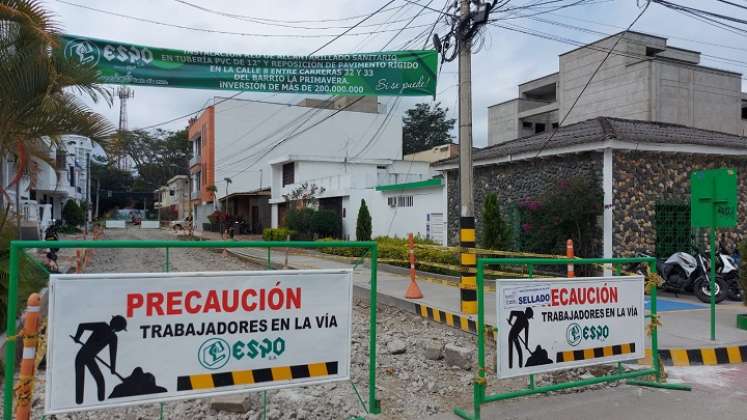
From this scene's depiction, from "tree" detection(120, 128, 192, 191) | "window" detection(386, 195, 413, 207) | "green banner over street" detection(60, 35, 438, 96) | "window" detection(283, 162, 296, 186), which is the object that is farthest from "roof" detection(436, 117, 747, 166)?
"tree" detection(120, 128, 192, 191)

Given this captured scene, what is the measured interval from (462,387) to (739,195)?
1204 cm

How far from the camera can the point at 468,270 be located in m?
9.12

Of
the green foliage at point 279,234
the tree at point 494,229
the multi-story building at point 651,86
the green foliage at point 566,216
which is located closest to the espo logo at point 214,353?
the green foliage at point 566,216

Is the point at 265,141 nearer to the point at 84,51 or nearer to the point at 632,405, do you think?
the point at 84,51

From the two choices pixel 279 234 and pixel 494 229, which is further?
pixel 279 234

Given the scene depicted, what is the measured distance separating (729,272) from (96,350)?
11754 mm

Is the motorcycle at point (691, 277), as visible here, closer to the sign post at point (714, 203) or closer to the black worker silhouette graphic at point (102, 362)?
the sign post at point (714, 203)

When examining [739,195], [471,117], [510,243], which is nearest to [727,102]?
[739,195]

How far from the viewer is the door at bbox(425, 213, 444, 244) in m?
20.8

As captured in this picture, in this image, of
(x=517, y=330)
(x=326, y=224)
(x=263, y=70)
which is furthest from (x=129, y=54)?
(x=326, y=224)

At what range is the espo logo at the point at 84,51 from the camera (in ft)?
30.2

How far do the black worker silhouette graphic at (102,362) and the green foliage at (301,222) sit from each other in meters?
24.2

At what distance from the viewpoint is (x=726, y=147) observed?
44.7ft

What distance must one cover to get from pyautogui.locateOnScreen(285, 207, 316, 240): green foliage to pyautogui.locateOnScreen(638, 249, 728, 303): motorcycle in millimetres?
18837
